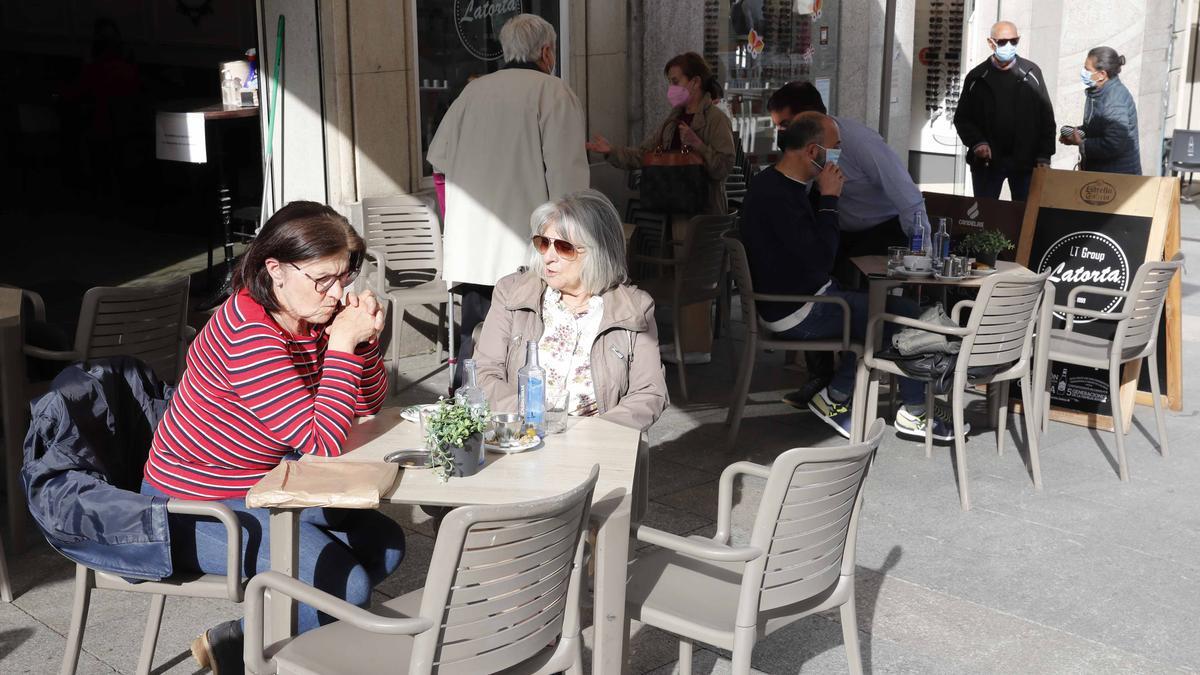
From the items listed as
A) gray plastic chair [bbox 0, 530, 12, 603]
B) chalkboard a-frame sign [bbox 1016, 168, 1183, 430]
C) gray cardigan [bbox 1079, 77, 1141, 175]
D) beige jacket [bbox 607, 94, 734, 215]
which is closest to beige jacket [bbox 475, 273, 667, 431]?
gray plastic chair [bbox 0, 530, 12, 603]

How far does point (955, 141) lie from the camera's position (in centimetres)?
1294

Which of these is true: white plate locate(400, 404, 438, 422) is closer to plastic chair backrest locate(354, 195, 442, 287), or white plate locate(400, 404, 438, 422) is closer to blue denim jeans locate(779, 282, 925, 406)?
Answer: blue denim jeans locate(779, 282, 925, 406)

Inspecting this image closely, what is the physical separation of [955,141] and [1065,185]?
23.3 feet

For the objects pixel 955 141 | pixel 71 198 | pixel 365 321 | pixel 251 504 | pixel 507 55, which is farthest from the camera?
pixel 955 141

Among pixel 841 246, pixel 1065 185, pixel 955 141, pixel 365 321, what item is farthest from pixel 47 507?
pixel 955 141

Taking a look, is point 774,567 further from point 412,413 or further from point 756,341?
point 756,341

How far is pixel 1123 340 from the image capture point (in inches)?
213

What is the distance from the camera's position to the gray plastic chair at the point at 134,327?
4328 mm

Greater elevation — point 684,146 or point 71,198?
point 684,146

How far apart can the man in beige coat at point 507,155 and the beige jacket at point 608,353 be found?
1853 millimetres

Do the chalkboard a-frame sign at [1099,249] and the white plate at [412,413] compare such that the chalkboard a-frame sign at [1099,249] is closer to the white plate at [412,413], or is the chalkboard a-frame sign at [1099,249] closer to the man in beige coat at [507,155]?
the man in beige coat at [507,155]

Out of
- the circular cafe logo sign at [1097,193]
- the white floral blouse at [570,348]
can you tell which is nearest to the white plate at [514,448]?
the white floral blouse at [570,348]

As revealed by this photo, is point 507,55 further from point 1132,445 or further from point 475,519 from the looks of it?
point 475,519

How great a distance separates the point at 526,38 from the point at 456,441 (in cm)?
323
